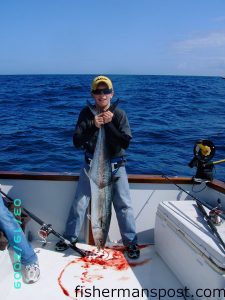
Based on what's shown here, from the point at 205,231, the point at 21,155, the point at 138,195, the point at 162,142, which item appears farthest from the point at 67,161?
the point at 205,231

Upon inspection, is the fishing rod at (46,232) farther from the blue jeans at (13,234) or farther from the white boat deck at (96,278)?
the blue jeans at (13,234)

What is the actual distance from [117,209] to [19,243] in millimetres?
1243

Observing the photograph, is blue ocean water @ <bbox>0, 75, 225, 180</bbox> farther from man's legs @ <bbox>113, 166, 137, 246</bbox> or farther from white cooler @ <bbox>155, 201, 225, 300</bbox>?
white cooler @ <bbox>155, 201, 225, 300</bbox>

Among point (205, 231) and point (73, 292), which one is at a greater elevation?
point (205, 231)

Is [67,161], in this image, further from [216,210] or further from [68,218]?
[216,210]

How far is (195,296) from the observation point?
3.27 metres

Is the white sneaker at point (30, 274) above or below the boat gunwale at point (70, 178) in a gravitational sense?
below

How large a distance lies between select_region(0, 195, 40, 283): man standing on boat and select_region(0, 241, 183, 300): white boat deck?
4.2 inches

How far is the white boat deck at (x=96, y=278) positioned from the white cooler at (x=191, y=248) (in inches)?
7.1

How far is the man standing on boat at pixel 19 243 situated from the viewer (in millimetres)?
3331

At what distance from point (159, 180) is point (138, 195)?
33 centimetres

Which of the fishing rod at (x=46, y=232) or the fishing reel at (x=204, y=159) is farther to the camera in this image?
the fishing reel at (x=204, y=159)

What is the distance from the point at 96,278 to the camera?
3.68m

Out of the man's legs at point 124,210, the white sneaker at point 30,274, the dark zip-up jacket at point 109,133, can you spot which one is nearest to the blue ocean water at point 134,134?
the man's legs at point 124,210
